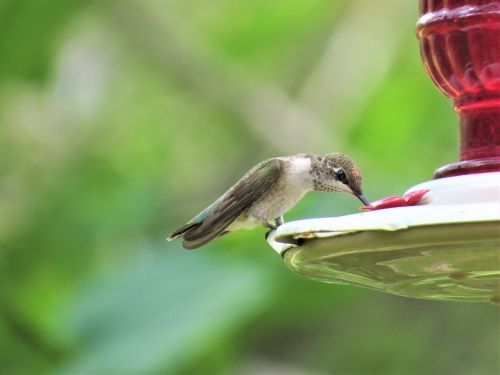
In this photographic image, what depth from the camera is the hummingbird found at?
4.41m

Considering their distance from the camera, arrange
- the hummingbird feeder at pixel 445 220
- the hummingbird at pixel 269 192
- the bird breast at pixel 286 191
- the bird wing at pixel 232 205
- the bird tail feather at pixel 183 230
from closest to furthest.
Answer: the hummingbird feeder at pixel 445 220 < the bird wing at pixel 232 205 < the hummingbird at pixel 269 192 < the bird tail feather at pixel 183 230 < the bird breast at pixel 286 191

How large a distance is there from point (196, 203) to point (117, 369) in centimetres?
214

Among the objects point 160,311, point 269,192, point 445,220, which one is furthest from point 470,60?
point 160,311

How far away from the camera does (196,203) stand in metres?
8.62

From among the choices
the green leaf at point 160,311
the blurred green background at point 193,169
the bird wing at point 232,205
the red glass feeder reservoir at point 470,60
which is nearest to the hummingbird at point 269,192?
the bird wing at point 232,205

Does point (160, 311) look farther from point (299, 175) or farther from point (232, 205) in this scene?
point (232, 205)

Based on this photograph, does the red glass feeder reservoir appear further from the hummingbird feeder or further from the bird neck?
the bird neck

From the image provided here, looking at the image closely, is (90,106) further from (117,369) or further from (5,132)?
(117,369)

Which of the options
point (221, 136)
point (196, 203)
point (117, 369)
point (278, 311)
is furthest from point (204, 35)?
point (117, 369)

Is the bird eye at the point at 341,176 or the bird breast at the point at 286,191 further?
the bird breast at the point at 286,191

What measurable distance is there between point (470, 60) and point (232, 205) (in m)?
1.28

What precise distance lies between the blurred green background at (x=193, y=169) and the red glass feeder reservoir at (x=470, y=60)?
10.1 feet

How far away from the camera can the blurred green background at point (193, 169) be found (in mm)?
7305

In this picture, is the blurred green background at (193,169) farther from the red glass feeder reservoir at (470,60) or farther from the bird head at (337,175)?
the red glass feeder reservoir at (470,60)
